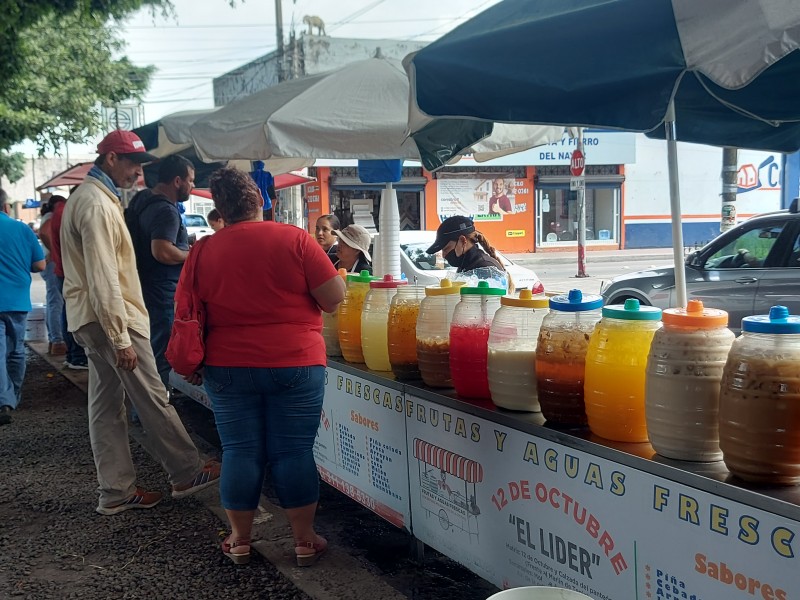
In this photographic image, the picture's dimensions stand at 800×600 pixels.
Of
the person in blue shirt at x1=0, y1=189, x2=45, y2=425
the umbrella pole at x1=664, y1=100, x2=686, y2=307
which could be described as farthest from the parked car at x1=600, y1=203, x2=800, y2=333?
the person in blue shirt at x1=0, y1=189, x2=45, y2=425

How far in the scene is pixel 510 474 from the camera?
2.69 meters

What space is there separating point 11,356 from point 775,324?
664 centimetres

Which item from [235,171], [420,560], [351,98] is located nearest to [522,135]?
[351,98]

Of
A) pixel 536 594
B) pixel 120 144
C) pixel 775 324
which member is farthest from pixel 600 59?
pixel 120 144

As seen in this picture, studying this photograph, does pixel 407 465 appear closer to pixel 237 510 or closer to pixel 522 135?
pixel 237 510

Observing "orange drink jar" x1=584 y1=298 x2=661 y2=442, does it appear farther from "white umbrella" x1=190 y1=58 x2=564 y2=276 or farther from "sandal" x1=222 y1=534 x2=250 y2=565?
"sandal" x1=222 y1=534 x2=250 y2=565

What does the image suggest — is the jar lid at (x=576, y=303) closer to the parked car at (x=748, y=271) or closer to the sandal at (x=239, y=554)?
the sandal at (x=239, y=554)

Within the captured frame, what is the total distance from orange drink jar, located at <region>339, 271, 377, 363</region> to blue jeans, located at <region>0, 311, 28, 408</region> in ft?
12.5

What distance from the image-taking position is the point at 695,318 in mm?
2088

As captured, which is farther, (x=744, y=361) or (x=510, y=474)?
(x=510, y=474)

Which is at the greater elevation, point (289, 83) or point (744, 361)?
point (289, 83)

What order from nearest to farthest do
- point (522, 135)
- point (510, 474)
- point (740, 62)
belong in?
point (740, 62), point (510, 474), point (522, 135)

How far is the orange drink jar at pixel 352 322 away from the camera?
3920mm

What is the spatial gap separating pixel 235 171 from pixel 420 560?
2.08 metres
